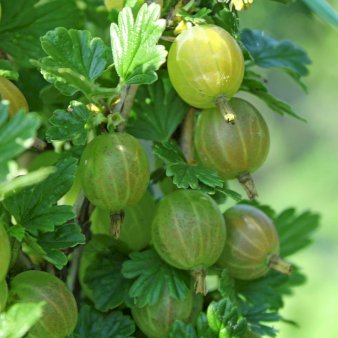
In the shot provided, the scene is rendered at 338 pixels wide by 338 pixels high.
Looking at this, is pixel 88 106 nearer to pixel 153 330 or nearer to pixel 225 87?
pixel 225 87

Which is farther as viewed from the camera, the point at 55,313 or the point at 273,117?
the point at 273,117

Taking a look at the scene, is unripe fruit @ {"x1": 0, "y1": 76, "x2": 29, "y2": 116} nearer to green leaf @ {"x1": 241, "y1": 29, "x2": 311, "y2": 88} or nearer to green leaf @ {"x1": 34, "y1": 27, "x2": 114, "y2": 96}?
green leaf @ {"x1": 34, "y1": 27, "x2": 114, "y2": 96}

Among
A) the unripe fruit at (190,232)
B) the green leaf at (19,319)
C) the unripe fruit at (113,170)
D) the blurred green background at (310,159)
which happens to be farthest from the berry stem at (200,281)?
the blurred green background at (310,159)

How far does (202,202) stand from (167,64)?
0.15 meters

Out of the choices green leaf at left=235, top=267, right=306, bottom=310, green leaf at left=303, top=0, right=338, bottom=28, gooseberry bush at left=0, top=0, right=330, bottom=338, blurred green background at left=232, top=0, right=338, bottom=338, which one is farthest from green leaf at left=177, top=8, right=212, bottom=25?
blurred green background at left=232, top=0, right=338, bottom=338

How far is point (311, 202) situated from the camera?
3.09 meters

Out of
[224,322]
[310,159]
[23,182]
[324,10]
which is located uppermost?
[324,10]

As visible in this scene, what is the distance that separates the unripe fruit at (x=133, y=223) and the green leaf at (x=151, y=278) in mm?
29

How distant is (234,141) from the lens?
74cm

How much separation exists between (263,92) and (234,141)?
0.09 metres

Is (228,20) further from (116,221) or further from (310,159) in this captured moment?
(310,159)

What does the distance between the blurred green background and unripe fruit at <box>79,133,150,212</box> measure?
110 cm

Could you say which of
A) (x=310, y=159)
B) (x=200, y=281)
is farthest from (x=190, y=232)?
(x=310, y=159)

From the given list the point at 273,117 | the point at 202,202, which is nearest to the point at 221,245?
the point at 202,202
